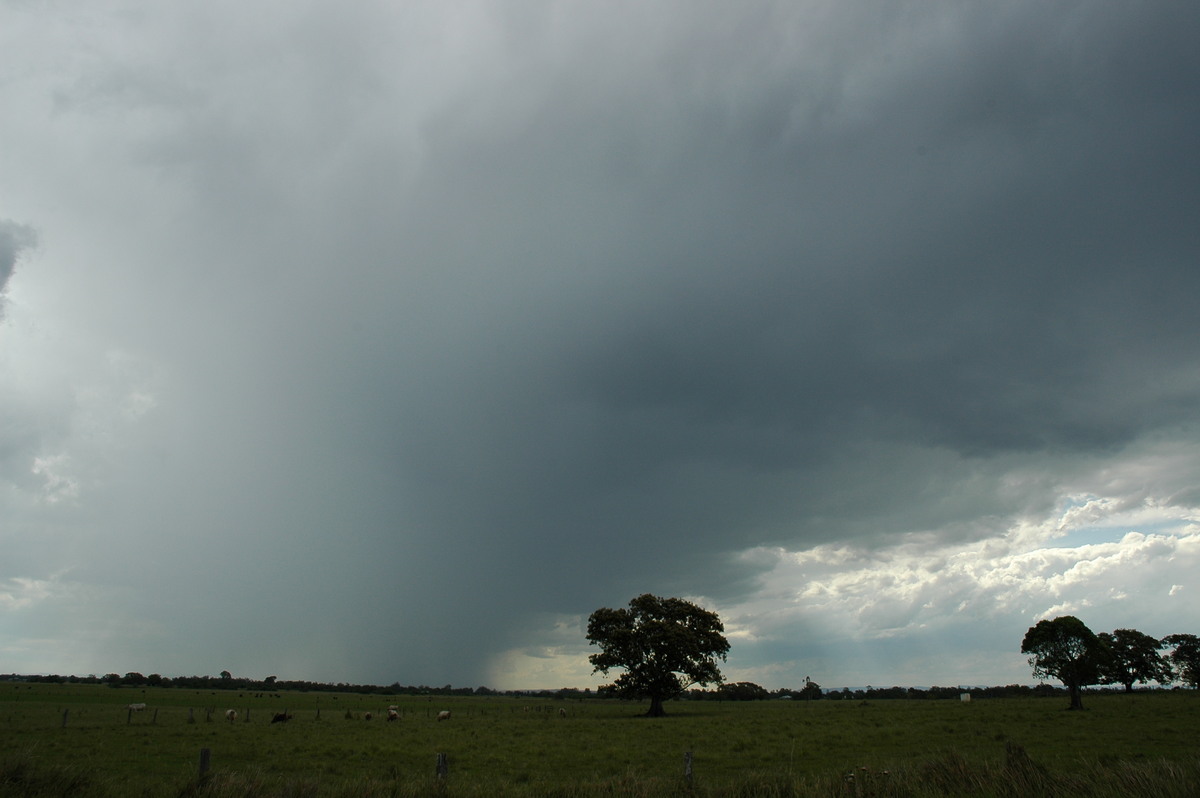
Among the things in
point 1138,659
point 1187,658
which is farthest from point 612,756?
point 1187,658

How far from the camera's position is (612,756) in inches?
1178

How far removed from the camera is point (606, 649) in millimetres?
73250

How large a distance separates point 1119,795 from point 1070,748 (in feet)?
81.6

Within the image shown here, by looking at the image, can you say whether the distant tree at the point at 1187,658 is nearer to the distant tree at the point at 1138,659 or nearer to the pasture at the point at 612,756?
the distant tree at the point at 1138,659

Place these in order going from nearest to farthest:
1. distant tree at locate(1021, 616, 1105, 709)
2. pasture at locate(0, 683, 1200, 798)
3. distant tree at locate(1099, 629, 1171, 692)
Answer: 1. pasture at locate(0, 683, 1200, 798)
2. distant tree at locate(1021, 616, 1105, 709)
3. distant tree at locate(1099, 629, 1171, 692)

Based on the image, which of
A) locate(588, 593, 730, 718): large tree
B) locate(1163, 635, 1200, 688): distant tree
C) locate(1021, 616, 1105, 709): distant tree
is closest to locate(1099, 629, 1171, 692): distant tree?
locate(1163, 635, 1200, 688): distant tree

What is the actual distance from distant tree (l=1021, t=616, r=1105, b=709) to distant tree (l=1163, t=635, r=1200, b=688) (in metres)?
96.4

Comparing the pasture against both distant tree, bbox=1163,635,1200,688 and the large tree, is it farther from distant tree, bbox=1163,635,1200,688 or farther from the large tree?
distant tree, bbox=1163,635,1200,688

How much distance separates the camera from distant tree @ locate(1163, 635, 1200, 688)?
13238 cm

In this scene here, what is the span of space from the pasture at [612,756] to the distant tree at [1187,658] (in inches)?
4462

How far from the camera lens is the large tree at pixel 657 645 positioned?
69.9m

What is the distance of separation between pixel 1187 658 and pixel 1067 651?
106 m

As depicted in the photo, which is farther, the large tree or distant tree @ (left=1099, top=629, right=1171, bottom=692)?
distant tree @ (left=1099, top=629, right=1171, bottom=692)

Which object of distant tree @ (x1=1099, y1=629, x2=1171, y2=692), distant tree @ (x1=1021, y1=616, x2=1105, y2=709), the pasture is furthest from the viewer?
distant tree @ (x1=1099, y1=629, x2=1171, y2=692)
